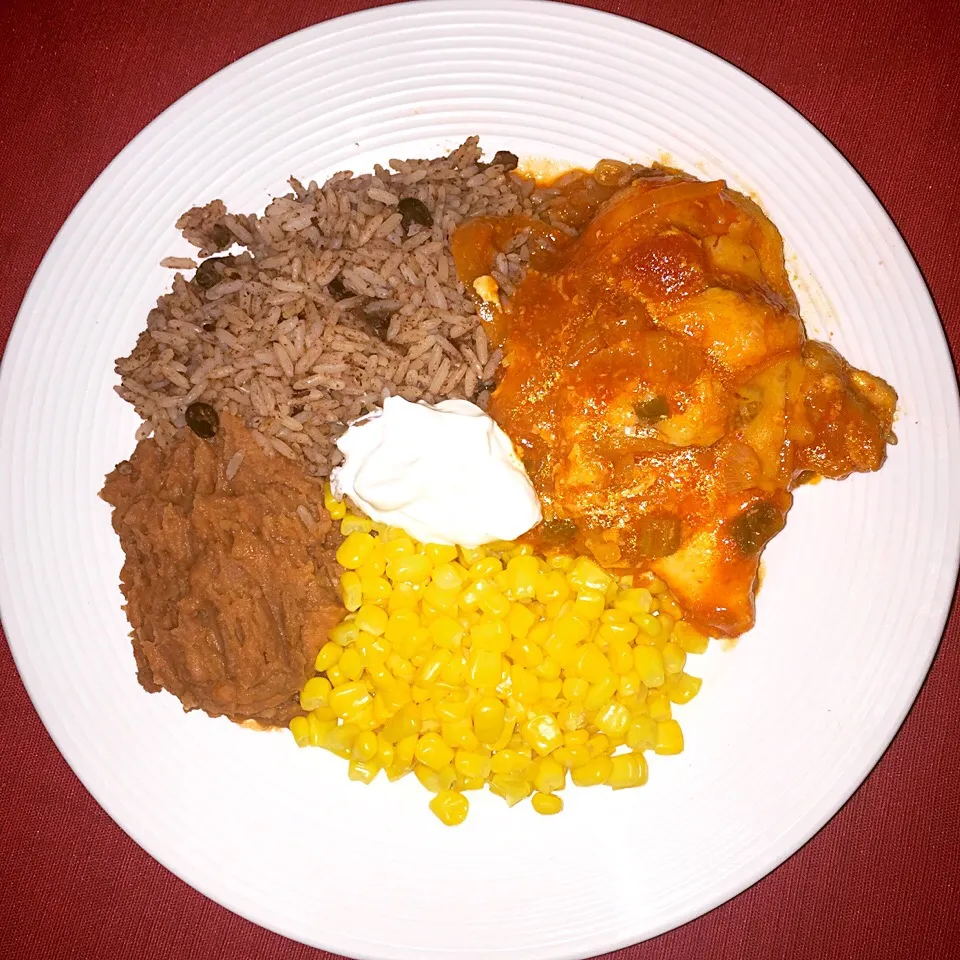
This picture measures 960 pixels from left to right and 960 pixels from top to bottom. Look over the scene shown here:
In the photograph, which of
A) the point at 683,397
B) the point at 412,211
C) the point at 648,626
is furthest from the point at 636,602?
the point at 412,211

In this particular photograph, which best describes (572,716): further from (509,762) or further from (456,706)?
(456,706)

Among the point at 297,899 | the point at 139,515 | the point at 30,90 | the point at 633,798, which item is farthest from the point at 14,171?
the point at 633,798

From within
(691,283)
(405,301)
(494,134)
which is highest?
(494,134)

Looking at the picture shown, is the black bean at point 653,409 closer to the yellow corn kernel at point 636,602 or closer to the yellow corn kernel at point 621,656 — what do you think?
the yellow corn kernel at point 636,602

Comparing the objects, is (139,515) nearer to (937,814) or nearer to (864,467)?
(864,467)

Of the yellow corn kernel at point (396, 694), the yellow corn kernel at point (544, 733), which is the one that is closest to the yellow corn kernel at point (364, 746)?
the yellow corn kernel at point (396, 694)

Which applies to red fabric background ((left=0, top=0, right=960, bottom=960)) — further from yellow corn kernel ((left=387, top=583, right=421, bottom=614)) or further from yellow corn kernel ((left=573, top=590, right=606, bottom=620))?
yellow corn kernel ((left=387, top=583, right=421, bottom=614))
